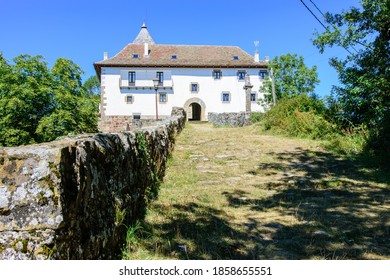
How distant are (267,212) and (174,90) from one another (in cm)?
3586

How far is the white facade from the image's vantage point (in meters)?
38.3

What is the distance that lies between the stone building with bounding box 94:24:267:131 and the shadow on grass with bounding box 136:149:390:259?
108 ft

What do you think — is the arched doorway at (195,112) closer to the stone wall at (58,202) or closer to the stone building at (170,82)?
the stone building at (170,82)

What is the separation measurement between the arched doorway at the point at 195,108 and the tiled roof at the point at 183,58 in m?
4.39

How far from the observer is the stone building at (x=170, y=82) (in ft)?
125

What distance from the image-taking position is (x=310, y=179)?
6.11 metres

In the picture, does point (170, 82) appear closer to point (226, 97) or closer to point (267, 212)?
point (226, 97)

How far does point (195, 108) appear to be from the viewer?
142ft

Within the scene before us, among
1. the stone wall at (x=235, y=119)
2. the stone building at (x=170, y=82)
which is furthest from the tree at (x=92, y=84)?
the stone wall at (x=235, y=119)

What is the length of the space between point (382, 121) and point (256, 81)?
107 feet

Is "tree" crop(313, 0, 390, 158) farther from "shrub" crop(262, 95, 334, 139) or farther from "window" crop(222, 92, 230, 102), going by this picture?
"window" crop(222, 92, 230, 102)

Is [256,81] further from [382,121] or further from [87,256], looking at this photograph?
[87,256]
